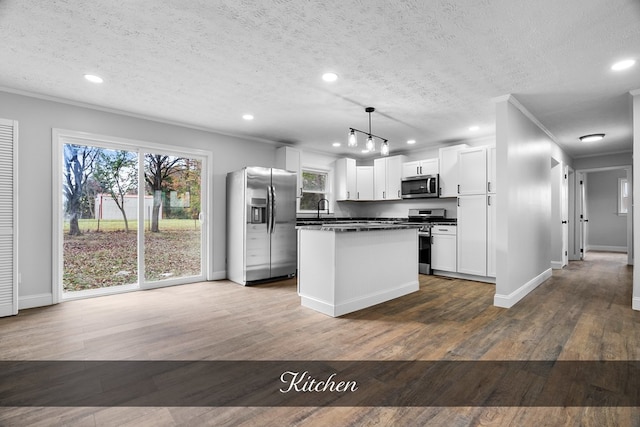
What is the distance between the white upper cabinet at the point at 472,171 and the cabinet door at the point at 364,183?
2014mm

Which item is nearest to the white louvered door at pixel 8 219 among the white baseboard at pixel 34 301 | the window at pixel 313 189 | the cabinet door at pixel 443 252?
the white baseboard at pixel 34 301

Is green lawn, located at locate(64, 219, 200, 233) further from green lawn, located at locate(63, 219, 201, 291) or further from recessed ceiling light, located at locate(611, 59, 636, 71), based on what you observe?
recessed ceiling light, located at locate(611, 59, 636, 71)

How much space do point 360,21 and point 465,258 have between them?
410 centimetres

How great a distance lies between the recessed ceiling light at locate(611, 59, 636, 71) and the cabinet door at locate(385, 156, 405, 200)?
3601mm

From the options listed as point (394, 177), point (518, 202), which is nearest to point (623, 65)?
point (518, 202)

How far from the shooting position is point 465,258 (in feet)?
16.5

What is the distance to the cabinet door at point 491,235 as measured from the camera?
4.70 meters

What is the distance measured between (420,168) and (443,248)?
158 cm

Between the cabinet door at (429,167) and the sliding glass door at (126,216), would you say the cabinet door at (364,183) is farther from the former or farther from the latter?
the sliding glass door at (126,216)

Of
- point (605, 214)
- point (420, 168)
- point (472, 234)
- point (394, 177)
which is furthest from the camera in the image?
point (605, 214)

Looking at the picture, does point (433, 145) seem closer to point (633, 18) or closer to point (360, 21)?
point (633, 18)

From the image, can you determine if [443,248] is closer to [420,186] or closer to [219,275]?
[420,186]

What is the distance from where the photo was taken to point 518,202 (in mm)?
3852

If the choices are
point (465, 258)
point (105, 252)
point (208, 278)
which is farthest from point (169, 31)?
point (465, 258)
